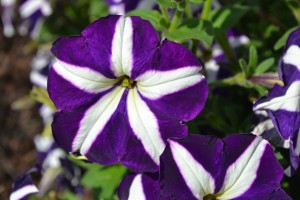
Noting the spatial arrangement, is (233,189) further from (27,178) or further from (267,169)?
(27,178)

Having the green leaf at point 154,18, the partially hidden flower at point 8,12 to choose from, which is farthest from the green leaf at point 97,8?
the green leaf at point 154,18

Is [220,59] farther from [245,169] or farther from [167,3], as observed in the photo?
[245,169]

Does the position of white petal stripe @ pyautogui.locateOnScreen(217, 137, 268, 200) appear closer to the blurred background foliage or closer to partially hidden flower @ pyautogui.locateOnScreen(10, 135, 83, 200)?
the blurred background foliage

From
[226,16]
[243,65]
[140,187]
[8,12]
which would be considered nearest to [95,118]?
[140,187]

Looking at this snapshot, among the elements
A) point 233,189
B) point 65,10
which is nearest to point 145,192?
point 233,189

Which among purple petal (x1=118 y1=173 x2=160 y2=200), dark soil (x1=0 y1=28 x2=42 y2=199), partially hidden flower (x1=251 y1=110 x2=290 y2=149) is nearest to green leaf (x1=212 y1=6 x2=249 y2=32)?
partially hidden flower (x1=251 y1=110 x2=290 y2=149)

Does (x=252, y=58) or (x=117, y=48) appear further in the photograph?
(x=252, y=58)

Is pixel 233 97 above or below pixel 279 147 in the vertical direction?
below
